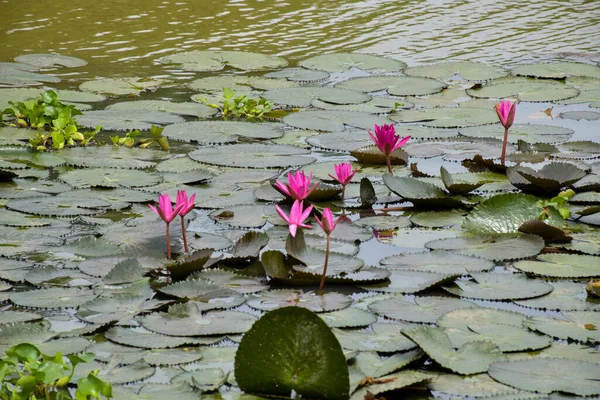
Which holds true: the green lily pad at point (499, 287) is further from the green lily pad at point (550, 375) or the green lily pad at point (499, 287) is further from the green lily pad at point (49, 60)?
the green lily pad at point (49, 60)

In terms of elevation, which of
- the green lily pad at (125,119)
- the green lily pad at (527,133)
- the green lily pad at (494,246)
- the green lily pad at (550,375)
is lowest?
the green lily pad at (527,133)

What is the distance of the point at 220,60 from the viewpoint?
5.29m

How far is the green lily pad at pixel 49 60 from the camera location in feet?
16.9

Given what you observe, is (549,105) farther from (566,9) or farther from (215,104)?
(566,9)

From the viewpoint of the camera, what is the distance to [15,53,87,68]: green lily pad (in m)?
5.16

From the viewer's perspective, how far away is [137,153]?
3.74 m

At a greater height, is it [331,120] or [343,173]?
[343,173]

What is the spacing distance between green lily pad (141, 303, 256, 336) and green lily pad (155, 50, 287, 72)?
3.01 meters

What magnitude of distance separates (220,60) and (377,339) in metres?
3.40

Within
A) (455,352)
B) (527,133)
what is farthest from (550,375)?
(527,133)

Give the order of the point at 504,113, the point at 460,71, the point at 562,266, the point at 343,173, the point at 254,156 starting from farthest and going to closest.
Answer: the point at 460,71, the point at 254,156, the point at 504,113, the point at 343,173, the point at 562,266

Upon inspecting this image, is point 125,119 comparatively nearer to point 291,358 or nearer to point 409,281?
point 409,281

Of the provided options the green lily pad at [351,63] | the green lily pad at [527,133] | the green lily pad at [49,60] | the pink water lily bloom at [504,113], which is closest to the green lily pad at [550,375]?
the pink water lily bloom at [504,113]

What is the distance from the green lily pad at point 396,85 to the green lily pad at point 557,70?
1.80 ft
